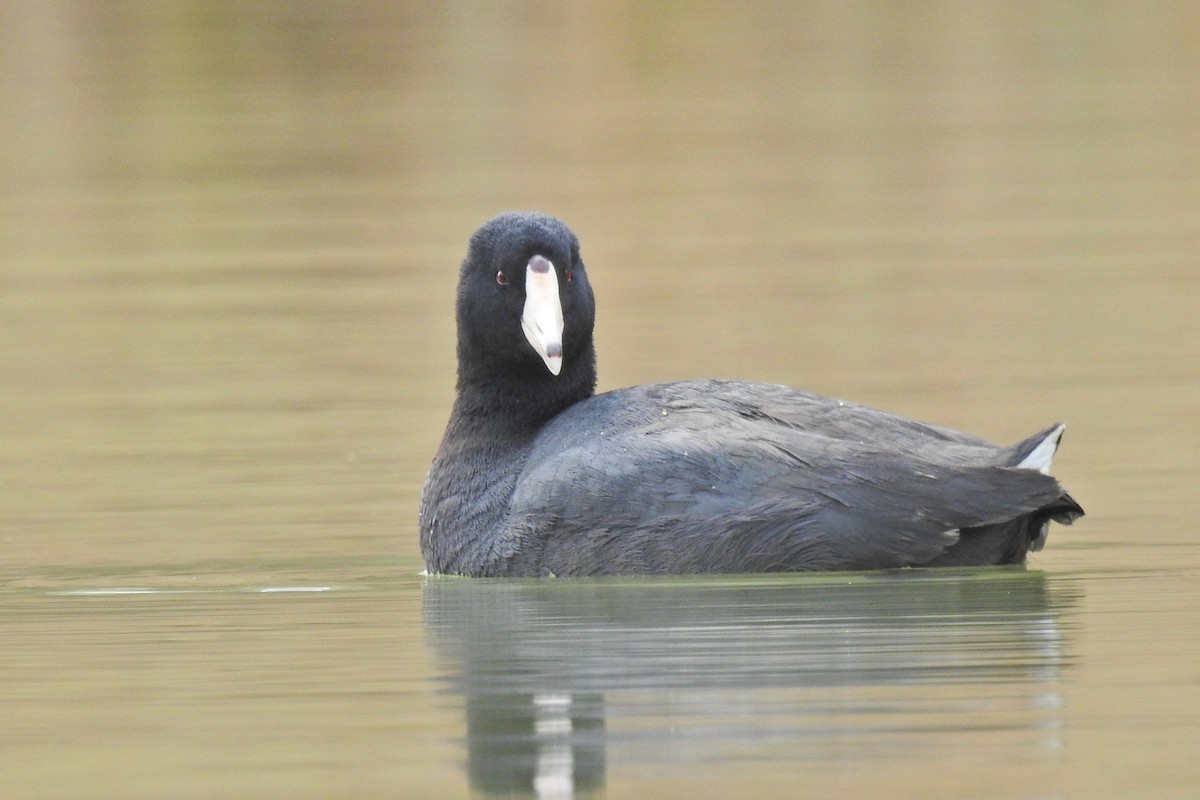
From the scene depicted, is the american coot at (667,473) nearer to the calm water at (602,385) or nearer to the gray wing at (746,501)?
the gray wing at (746,501)

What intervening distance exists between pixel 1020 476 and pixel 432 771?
9.00ft

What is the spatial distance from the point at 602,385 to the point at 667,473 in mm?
4444

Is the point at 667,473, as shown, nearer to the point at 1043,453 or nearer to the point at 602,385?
the point at 1043,453

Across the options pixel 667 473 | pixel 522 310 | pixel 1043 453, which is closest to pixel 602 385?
pixel 522 310

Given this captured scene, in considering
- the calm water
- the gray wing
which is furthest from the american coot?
the calm water

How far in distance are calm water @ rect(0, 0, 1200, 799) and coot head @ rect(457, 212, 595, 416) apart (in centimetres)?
72

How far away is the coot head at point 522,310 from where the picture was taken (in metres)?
8.30

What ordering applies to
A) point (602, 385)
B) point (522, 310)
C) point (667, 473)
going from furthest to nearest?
point (602, 385), point (522, 310), point (667, 473)

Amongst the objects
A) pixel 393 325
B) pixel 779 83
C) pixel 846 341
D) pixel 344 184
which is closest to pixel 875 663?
pixel 846 341

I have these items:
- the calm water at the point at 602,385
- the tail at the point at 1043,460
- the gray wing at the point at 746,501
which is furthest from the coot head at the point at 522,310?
the tail at the point at 1043,460

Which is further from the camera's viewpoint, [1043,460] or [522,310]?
[522,310]

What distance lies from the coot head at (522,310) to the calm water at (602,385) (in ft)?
2.37

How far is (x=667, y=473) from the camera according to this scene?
7.67 m

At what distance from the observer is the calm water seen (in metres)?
5.53
